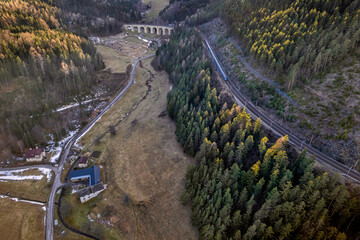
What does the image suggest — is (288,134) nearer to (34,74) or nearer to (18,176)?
(18,176)

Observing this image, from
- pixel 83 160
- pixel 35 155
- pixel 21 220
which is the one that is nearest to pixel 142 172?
pixel 83 160

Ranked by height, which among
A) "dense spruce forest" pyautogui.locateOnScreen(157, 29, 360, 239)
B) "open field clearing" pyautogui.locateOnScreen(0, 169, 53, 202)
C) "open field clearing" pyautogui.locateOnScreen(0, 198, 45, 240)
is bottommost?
"open field clearing" pyautogui.locateOnScreen(0, 198, 45, 240)

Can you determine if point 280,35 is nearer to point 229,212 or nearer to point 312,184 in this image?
point 312,184

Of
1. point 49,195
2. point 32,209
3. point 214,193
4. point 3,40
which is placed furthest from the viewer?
point 3,40

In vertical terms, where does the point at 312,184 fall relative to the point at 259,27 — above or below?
below

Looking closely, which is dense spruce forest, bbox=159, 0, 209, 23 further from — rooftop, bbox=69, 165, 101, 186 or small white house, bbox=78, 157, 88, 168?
rooftop, bbox=69, 165, 101, 186

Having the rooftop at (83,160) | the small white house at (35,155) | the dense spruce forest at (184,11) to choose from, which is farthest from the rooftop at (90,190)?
the dense spruce forest at (184,11)

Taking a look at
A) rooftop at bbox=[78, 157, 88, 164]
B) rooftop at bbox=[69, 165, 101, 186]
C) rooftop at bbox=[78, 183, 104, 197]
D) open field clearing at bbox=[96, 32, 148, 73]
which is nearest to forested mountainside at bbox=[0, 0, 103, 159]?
open field clearing at bbox=[96, 32, 148, 73]

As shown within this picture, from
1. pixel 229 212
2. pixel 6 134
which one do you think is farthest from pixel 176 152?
pixel 6 134
